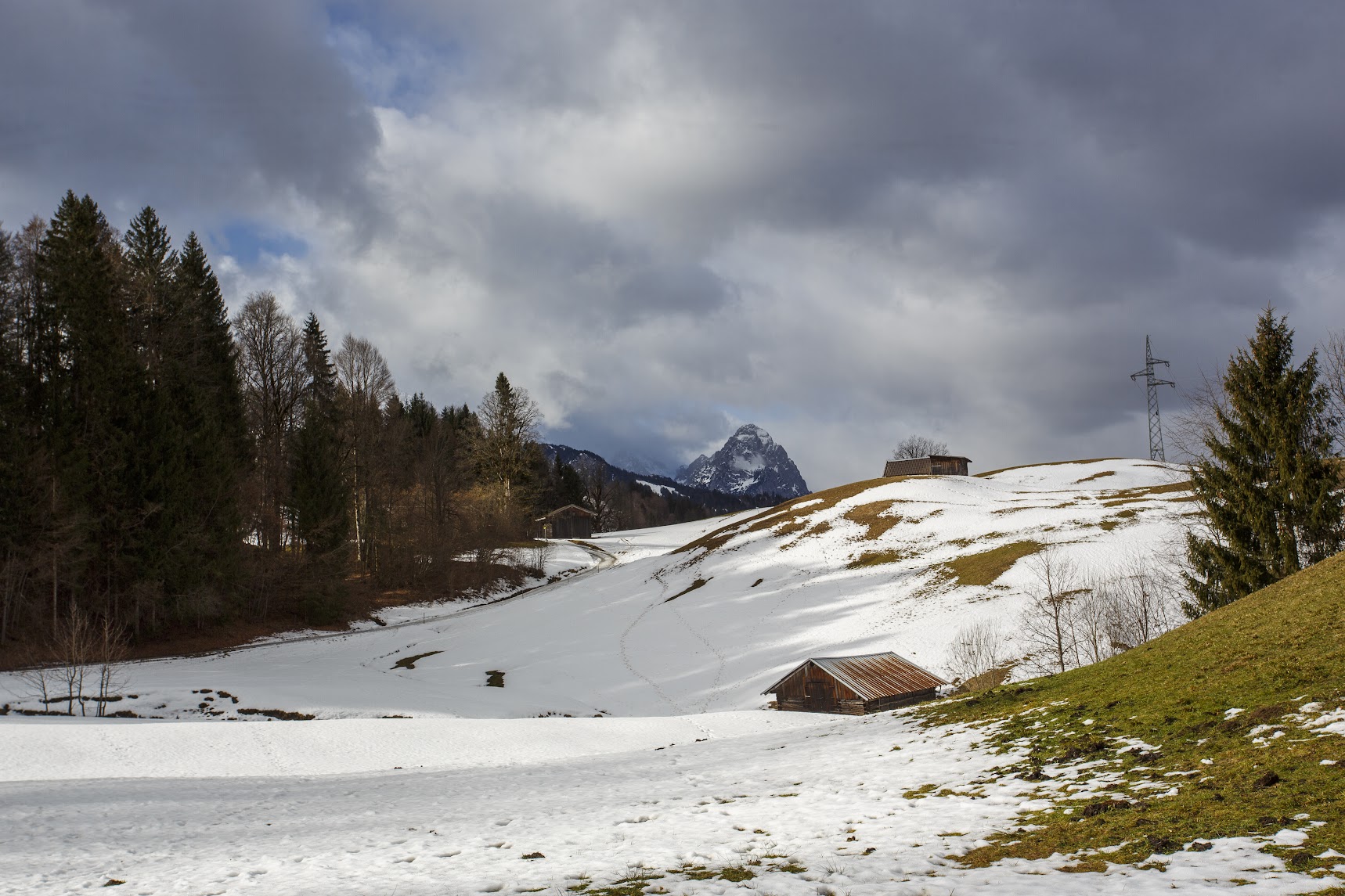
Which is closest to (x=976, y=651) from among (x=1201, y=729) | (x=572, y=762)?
(x=572, y=762)

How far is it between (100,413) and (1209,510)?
50.4 meters

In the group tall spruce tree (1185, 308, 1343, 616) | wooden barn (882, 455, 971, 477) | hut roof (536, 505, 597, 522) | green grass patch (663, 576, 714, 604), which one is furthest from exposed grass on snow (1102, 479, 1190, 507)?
hut roof (536, 505, 597, 522)

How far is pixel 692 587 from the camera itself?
59781 millimetres

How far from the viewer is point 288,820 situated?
1230 cm

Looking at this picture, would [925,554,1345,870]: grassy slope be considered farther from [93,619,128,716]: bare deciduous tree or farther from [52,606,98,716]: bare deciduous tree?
[52,606,98,716]: bare deciduous tree

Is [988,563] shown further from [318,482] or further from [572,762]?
[318,482]

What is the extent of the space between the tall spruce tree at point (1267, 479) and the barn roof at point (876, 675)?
10.8 m

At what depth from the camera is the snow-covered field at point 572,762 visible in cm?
816

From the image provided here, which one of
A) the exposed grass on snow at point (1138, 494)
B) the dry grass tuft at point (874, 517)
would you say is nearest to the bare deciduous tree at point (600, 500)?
the dry grass tuft at point (874, 517)

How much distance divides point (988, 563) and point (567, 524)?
70.9 m

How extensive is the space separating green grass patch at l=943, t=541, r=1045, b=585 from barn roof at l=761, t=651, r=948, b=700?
558 inches

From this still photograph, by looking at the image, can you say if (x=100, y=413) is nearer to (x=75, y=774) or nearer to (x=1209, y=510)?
(x=75, y=774)

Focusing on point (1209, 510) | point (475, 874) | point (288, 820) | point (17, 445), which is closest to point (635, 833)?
point (475, 874)

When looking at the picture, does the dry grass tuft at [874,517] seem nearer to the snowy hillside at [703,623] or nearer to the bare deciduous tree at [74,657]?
the snowy hillside at [703,623]
